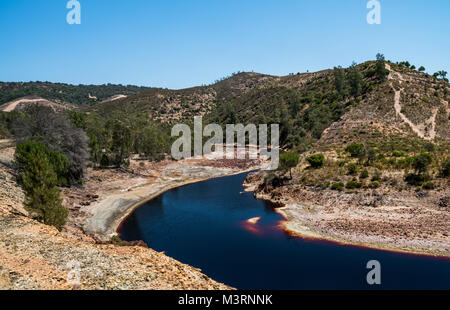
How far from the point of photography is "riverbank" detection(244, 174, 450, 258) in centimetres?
3475

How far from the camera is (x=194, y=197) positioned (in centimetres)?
6003

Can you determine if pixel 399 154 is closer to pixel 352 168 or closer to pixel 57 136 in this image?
pixel 352 168

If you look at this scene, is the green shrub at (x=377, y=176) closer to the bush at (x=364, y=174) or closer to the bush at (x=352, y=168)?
the bush at (x=364, y=174)

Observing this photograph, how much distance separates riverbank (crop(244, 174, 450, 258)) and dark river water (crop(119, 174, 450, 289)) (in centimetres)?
182

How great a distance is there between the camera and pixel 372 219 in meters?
41.4

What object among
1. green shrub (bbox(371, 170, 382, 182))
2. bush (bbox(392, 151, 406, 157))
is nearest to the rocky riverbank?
green shrub (bbox(371, 170, 382, 182))

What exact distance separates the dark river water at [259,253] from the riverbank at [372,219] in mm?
1819

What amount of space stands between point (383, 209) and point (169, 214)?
112 ft

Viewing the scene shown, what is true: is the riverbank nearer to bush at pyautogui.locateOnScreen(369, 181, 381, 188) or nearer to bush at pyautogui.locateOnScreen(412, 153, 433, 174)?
bush at pyautogui.locateOnScreen(369, 181, 381, 188)

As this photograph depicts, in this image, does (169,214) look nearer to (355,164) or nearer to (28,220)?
(28,220)

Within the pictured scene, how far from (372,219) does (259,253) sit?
59.7 feet

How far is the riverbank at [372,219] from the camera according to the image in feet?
114
